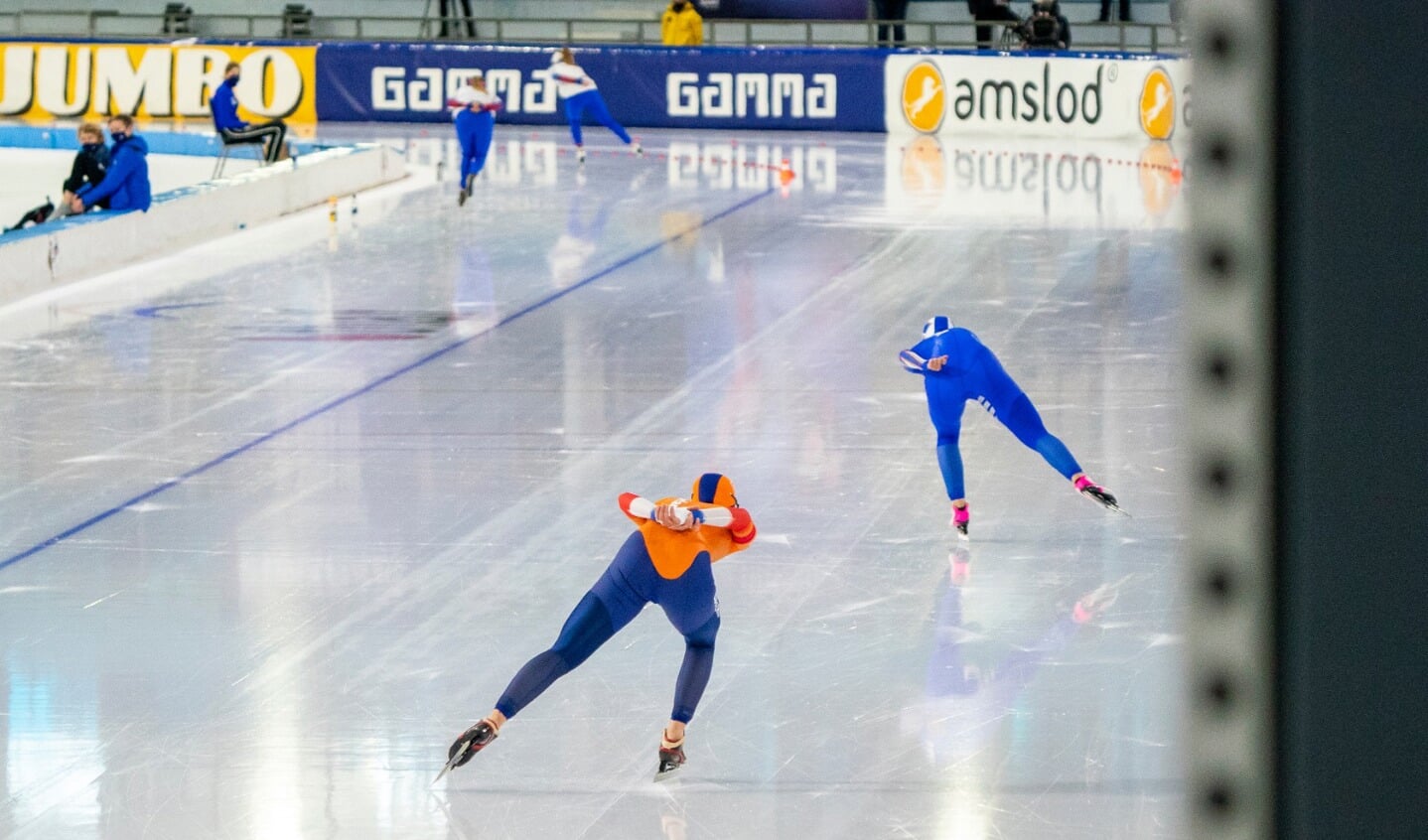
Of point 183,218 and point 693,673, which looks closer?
point 693,673

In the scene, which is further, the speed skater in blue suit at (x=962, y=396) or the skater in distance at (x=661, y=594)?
the speed skater in blue suit at (x=962, y=396)

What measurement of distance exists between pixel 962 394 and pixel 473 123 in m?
12.2

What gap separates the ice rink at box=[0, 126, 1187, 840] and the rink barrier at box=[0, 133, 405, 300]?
1.44 feet

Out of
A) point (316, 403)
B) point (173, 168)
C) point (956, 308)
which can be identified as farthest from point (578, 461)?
point (173, 168)

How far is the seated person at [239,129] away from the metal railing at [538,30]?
23.9 feet

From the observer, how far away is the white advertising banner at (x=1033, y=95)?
26.6 metres

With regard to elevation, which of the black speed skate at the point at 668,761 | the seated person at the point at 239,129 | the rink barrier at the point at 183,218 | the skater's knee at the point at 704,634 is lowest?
the black speed skate at the point at 668,761

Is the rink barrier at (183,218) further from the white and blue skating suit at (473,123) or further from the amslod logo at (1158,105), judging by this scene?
the amslod logo at (1158,105)

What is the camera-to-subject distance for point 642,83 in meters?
Answer: 29.2

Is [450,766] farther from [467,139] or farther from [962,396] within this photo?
[467,139]

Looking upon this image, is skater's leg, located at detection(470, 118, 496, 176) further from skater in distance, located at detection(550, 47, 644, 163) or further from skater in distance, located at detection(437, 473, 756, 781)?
skater in distance, located at detection(437, 473, 756, 781)

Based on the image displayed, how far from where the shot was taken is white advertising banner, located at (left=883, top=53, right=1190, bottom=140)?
2656 cm

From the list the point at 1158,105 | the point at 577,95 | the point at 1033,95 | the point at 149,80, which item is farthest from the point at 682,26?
the point at 149,80


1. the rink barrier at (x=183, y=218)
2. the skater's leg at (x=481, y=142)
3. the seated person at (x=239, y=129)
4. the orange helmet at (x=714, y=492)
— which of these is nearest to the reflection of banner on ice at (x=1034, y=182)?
the skater's leg at (x=481, y=142)
